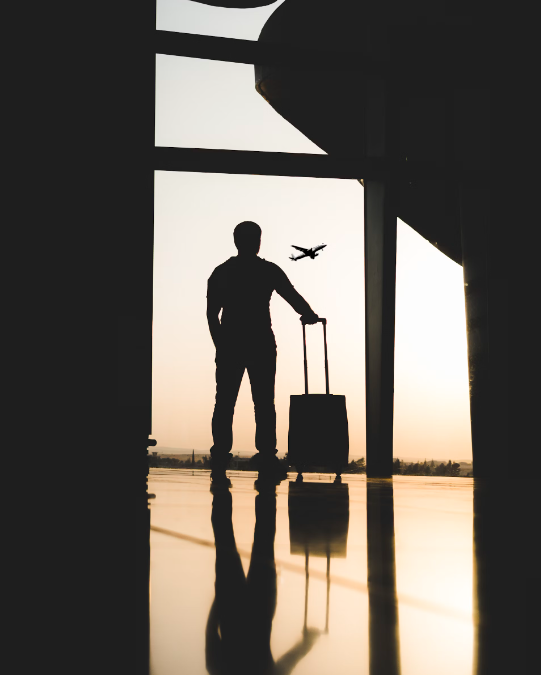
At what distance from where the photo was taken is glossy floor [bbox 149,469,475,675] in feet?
1.65

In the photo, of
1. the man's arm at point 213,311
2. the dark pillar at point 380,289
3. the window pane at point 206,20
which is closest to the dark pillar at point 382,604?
the man's arm at point 213,311

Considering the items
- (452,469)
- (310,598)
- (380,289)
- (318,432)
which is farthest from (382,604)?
(452,469)

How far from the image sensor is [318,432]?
4.37 meters

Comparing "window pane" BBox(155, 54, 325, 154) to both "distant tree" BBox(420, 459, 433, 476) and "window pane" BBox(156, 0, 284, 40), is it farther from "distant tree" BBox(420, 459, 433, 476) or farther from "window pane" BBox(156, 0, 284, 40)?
"distant tree" BBox(420, 459, 433, 476)

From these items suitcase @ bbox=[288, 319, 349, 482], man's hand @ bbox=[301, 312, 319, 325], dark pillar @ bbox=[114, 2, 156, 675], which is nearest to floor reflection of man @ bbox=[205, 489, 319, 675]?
dark pillar @ bbox=[114, 2, 156, 675]

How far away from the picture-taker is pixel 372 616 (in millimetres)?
637

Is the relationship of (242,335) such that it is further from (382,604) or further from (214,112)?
(382,604)

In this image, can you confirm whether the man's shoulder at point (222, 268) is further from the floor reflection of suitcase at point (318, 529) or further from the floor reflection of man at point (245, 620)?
the floor reflection of man at point (245, 620)

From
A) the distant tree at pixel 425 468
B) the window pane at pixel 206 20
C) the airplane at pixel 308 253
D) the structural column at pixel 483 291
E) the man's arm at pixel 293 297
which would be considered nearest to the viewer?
→ the man's arm at pixel 293 297

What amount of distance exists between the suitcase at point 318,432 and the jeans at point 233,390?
618 millimetres

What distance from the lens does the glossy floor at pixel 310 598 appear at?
19.8 inches

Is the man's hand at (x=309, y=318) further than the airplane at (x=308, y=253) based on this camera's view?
No

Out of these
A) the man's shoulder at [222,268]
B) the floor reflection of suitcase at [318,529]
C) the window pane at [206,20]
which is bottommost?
the floor reflection of suitcase at [318,529]

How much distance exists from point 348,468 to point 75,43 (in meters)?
3.34
